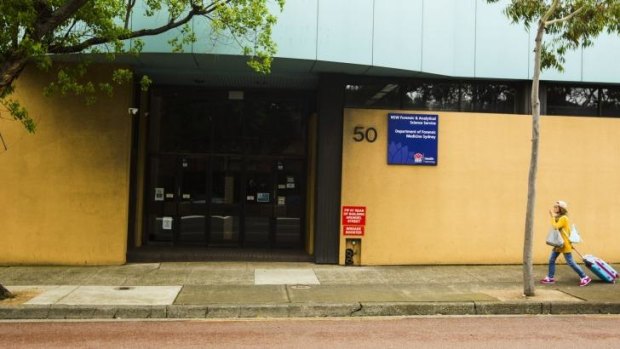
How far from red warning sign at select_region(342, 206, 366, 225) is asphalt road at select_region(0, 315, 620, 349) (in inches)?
160

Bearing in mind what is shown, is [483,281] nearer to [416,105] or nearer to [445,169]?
[445,169]

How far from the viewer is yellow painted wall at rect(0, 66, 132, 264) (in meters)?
11.8

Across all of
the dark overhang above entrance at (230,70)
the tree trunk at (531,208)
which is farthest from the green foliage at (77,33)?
the tree trunk at (531,208)

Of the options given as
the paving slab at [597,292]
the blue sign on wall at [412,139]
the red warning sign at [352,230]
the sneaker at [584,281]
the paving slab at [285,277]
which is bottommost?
the paving slab at [285,277]

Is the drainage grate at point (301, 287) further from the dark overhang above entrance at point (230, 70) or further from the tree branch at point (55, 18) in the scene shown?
the tree branch at point (55, 18)

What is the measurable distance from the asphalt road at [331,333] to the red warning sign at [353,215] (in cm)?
406

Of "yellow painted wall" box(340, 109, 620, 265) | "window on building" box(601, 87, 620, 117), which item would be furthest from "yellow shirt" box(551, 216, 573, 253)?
"window on building" box(601, 87, 620, 117)

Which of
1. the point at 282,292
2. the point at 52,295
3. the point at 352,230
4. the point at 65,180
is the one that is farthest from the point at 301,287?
the point at 65,180

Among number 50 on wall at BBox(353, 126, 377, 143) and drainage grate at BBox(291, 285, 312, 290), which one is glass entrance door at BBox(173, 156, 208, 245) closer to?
number 50 on wall at BBox(353, 126, 377, 143)

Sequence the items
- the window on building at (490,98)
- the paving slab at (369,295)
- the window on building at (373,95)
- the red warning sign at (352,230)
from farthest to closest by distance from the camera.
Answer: the window on building at (490,98) < the window on building at (373,95) < the red warning sign at (352,230) < the paving slab at (369,295)

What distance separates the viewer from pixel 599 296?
9.23 meters

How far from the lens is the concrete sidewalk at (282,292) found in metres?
8.34

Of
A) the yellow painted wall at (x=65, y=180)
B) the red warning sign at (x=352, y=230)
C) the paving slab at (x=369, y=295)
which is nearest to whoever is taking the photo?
the paving slab at (x=369, y=295)

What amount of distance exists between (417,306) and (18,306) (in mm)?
5801
